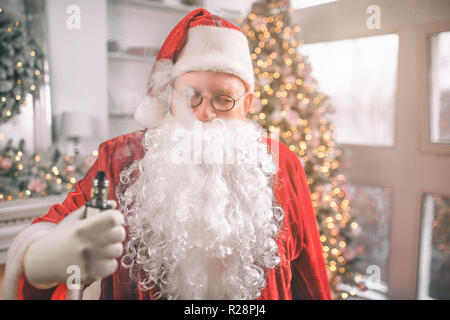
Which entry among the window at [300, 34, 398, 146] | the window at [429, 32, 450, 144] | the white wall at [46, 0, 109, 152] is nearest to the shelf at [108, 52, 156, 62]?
the white wall at [46, 0, 109, 152]

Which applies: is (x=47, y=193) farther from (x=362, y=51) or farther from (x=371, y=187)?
(x=371, y=187)

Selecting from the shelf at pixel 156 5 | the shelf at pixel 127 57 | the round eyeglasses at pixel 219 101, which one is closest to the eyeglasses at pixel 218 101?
the round eyeglasses at pixel 219 101

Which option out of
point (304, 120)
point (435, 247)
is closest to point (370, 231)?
point (435, 247)

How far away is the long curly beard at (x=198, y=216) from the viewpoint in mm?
678

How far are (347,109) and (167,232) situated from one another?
0.90 metres

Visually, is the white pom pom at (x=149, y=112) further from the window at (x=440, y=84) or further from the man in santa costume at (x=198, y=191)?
the window at (x=440, y=84)

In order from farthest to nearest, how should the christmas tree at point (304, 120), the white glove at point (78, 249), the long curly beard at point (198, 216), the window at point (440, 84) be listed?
1. the christmas tree at point (304, 120)
2. the window at point (440, 84)
3. the long curly beard at point (198, 216)
4. the white glove at point (78, 249)

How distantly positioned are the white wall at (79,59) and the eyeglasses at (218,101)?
242mm

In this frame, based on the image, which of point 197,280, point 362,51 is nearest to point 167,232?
point 197,280

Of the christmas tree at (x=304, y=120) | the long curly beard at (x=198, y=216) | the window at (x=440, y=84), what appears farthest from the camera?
the christmas tree at (x=304, y=120)

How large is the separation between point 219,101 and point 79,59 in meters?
0.37

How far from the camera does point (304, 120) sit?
1275 millimetres
